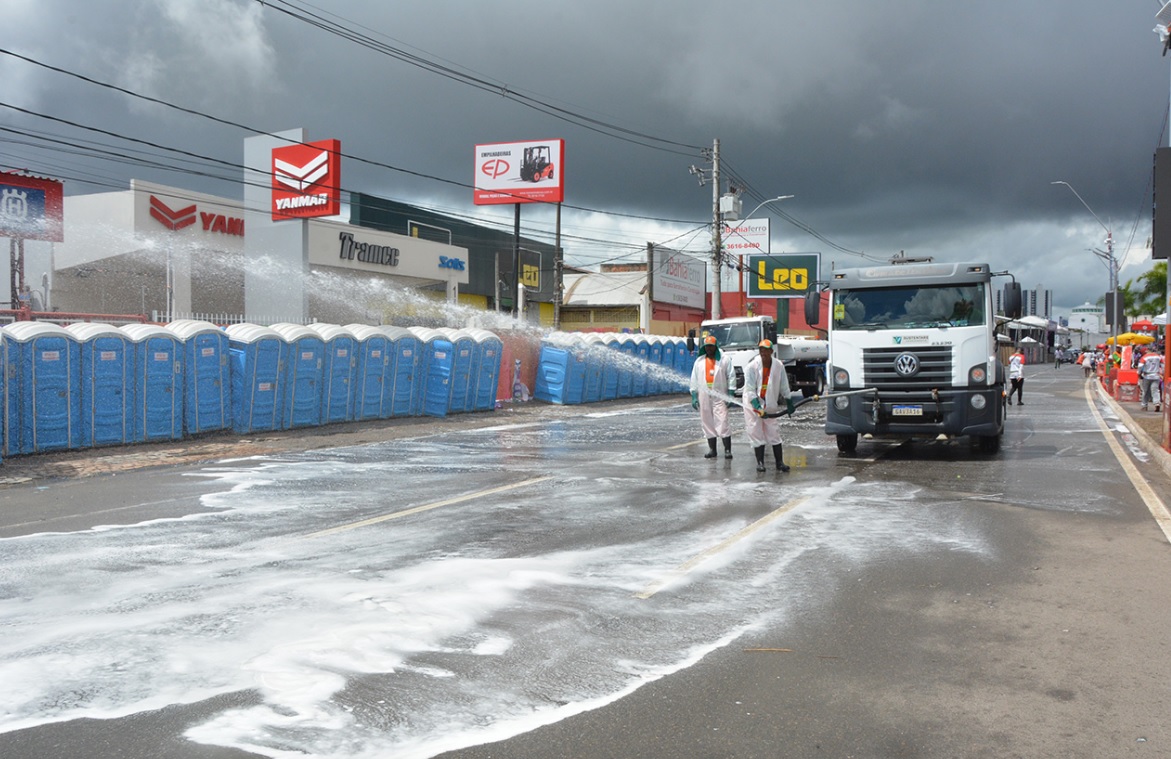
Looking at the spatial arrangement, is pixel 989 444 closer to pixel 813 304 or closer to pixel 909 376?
pixel 909 376

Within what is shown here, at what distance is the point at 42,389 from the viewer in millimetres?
14000

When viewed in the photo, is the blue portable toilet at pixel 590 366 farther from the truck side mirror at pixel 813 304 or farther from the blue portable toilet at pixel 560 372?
the truck side mirror at pixel 813 304

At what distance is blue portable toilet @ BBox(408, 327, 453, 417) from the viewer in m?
21.2

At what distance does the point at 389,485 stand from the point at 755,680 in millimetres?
7043

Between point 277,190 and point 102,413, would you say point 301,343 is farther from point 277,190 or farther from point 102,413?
point 277,190

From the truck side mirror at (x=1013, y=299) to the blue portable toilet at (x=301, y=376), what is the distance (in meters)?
12.3

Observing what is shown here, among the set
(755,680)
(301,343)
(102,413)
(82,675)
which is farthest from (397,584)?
(301,343)

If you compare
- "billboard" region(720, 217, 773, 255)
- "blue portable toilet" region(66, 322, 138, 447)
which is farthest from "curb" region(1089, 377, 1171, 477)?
"billboard" region(720, 217, 773, 255)

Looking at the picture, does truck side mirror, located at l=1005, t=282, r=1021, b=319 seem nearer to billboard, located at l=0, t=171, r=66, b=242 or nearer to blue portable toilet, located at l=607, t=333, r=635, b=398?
blue portable toilet, located at l=607, t=333, r=635, b=398

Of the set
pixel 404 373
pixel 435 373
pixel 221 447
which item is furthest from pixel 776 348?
pixel 221 447

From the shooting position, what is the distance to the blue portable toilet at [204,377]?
16.1 meters

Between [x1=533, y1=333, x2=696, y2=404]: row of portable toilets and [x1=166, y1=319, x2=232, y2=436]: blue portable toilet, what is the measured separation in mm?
11239

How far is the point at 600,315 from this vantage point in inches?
2440

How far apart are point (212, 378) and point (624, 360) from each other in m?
15.3
